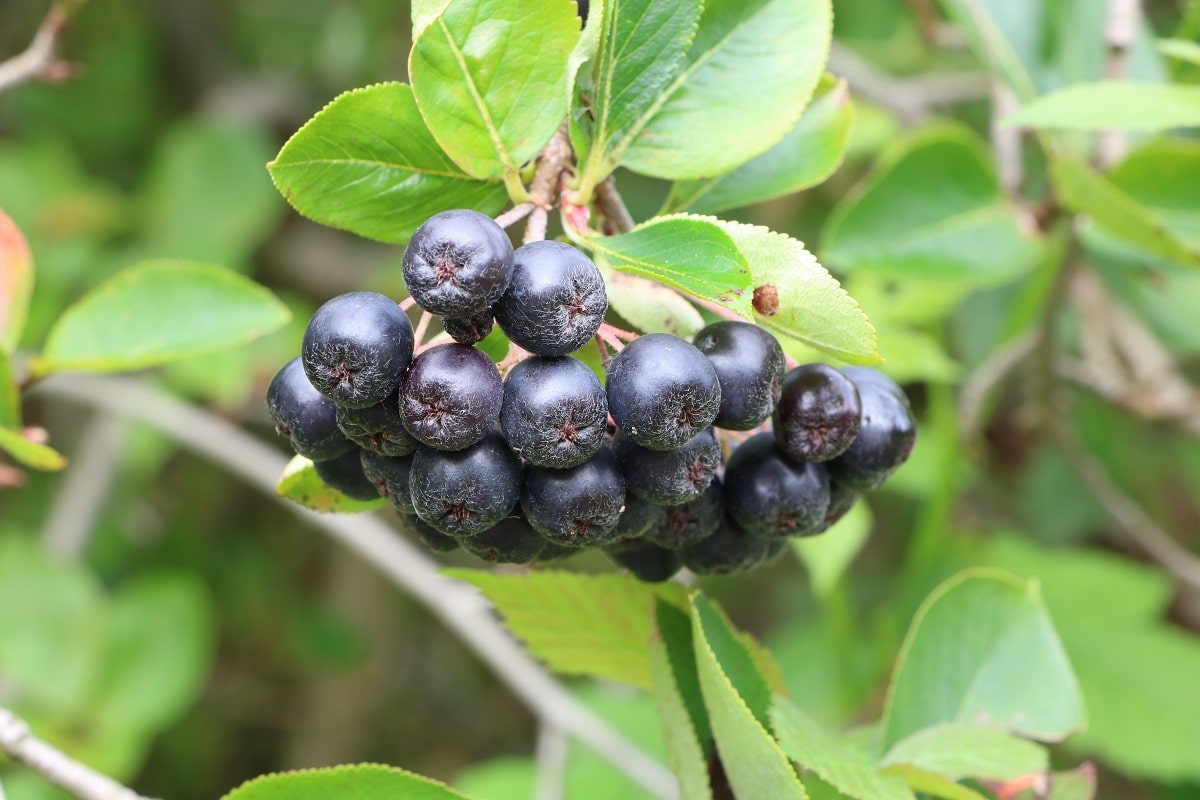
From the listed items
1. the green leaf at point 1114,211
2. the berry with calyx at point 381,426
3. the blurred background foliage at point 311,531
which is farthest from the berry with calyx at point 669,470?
the blurred background foliage at point 311,531

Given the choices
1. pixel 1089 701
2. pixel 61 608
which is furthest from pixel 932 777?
pixel 61 608

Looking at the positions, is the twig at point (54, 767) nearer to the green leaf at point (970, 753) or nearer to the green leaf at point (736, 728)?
the green leaf at point (736, 728)

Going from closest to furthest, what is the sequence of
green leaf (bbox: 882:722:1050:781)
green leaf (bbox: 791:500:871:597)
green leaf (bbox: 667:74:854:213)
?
1. green leaf (bbox: 882:722:1050:781)
2. green leaf (bbox: 667:74:854:213)
3. green leaf (bbox: 791:500:871:597)

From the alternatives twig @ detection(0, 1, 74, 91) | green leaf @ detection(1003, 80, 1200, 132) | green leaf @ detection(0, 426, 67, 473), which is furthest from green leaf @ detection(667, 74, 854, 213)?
twig @ detection(0, 1, 74, 91)

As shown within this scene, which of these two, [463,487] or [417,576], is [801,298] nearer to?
[463,487]

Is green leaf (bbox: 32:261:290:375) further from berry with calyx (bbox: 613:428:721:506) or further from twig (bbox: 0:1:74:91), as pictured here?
berry with calyx (bbox: 613:428:721:506)

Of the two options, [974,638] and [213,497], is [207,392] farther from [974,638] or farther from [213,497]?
[974,638]

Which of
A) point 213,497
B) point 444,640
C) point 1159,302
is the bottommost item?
point 444,640
